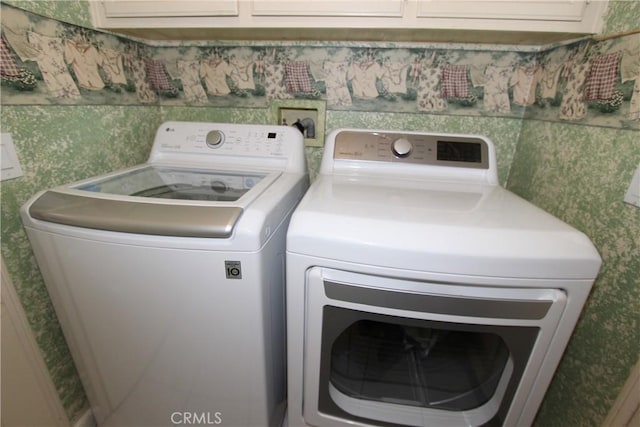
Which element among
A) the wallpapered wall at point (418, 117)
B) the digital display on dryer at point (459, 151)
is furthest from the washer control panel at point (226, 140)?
the digital display on dryer at point (459, 151)

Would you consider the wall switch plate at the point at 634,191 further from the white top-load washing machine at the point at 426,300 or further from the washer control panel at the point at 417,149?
the washer control panel at the point at 417,149

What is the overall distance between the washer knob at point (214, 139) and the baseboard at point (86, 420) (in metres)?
1.15

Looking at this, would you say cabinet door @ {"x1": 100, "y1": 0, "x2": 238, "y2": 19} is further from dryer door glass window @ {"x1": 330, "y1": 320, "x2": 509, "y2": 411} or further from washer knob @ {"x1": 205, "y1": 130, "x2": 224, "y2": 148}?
dryer door glass window @ {"x1": 330, "y1": 320, "x2": 509, "y2": 411}

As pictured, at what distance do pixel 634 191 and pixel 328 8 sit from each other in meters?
1.01

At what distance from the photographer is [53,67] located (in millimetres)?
900

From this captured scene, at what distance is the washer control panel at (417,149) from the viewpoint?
3.53 feet

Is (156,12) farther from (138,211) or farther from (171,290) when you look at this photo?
(171,290)

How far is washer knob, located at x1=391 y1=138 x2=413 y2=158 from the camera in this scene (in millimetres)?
1076

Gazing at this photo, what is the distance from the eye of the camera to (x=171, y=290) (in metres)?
0.69

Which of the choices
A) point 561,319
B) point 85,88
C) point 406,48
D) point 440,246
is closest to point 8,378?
point 85,88

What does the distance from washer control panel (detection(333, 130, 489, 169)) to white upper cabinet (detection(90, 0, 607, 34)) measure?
362mm

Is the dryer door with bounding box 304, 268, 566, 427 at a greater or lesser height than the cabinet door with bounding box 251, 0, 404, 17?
lesser

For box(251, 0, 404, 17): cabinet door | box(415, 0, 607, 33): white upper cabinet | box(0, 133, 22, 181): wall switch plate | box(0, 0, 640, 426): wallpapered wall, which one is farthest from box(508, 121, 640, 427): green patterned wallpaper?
box(0, 133, 22, 181): wall switch plate

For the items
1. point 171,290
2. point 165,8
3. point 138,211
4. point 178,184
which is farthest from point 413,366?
point 165,8
